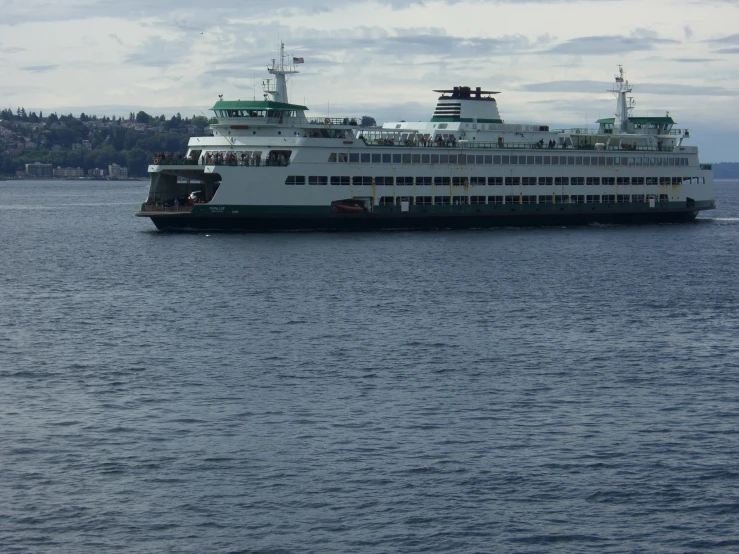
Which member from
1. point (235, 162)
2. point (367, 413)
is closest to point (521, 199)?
point (235, 162)

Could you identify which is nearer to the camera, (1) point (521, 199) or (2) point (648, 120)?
(1) point (521, 199)

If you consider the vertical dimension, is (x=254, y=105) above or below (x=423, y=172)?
above

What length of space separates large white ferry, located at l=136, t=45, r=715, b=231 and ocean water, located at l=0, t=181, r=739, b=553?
58.0ft

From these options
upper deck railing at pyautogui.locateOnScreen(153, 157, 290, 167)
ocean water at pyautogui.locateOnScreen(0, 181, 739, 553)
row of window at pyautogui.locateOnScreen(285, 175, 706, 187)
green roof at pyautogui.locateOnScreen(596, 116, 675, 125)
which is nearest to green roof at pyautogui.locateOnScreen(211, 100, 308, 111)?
upper deck railing at pyautogui.locateOnScreen(153, 157, 290, 167)

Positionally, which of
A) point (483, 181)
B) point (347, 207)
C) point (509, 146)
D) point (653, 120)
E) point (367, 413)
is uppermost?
point (653, 120)

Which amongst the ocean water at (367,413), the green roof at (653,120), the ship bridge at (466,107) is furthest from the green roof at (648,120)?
the ocean water at (367,413)

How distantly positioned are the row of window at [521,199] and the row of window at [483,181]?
109 cm

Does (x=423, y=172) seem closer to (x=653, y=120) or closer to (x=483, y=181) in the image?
(x=483, y=181)

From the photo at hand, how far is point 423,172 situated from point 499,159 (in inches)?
315

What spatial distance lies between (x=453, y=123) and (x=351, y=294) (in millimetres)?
41398

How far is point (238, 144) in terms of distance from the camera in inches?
3248

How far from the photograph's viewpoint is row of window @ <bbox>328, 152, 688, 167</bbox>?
8600 centimetres

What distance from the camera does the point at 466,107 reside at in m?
96.1

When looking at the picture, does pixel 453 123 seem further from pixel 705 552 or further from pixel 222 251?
pixel 705 552
